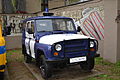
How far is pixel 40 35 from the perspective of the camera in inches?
258

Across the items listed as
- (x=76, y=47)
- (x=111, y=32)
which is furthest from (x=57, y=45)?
(x=111, y=32)

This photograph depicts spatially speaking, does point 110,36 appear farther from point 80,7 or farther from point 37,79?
point 37,79

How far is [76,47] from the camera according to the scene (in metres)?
5.88

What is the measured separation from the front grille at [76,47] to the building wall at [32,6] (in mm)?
16416

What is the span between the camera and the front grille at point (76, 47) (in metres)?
5.71

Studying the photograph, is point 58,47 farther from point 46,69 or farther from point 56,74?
point 56,74

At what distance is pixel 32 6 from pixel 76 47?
16704mm

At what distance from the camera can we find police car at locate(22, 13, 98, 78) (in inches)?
219

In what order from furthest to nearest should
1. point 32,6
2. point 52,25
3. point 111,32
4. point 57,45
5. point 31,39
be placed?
1. point 32,6
2. point 111,32
3. point 31,39
4. point 52,25
5. point 57,45

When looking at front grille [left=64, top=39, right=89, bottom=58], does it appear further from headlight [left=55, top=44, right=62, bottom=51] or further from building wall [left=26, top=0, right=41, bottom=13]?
building wall [left=26, top=0, right=41, bottom=13]

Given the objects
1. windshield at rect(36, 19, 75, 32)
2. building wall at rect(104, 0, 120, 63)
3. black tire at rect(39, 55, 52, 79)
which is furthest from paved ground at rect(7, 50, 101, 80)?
windshield at rect(36, 19, 75, 32)

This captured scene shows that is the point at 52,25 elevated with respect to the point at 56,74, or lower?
elevated

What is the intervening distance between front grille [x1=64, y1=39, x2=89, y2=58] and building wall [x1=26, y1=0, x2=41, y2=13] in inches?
646

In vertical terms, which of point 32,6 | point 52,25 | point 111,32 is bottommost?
point 111,32
